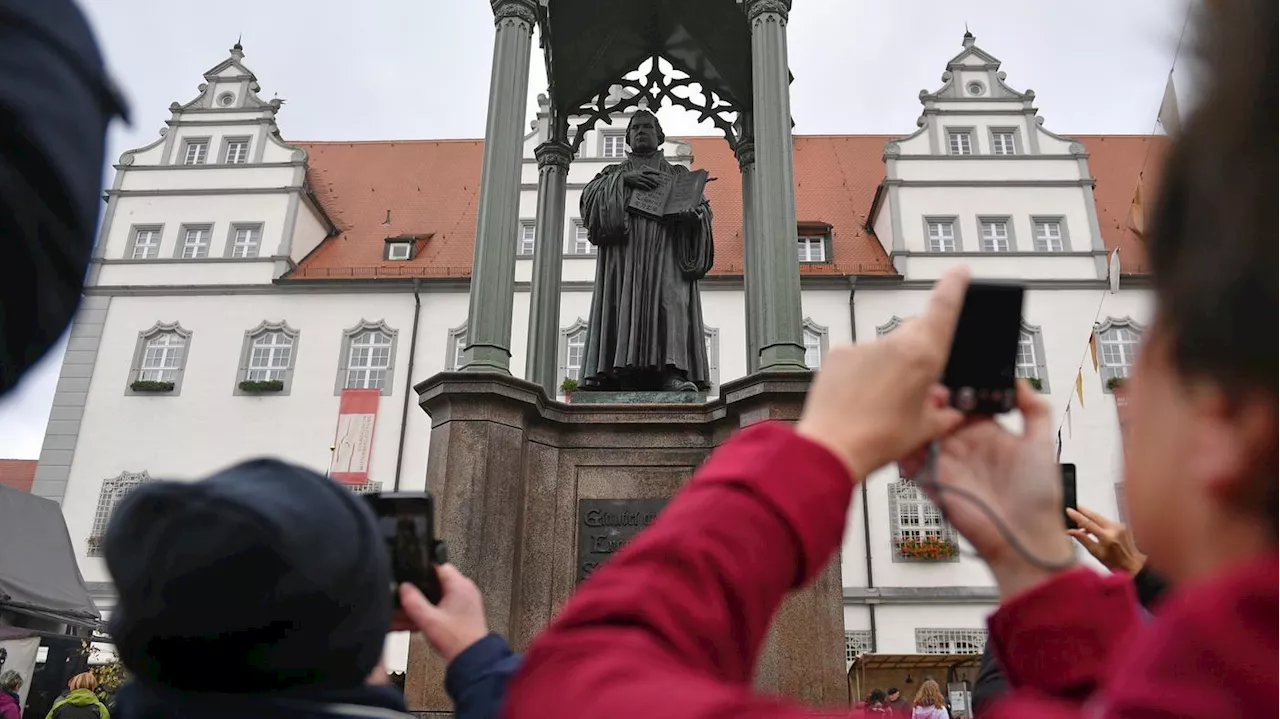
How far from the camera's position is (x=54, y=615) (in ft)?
33.6

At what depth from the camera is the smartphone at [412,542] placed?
1275 millimetres

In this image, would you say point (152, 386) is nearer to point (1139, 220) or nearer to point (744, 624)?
point (1139, 220)

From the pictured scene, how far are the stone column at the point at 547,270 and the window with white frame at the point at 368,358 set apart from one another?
15260 millimetres

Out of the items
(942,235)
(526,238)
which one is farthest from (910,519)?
(526,238)

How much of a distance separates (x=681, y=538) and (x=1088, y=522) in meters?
1.59

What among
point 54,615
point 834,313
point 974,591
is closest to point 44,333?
point 54,615

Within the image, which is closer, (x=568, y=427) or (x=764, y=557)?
(x=764, y=557)

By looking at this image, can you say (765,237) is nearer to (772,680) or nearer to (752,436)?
(772,680)

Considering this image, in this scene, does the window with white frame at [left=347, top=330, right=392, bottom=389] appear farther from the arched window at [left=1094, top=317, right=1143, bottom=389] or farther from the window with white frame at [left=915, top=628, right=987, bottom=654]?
the arched window at [left=1094, top=317, right=1143, bottom=389]

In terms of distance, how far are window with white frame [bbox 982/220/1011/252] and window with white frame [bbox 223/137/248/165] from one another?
62.0 feet

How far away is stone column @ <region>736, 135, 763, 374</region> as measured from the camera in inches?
255

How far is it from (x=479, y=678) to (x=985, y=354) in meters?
0.78

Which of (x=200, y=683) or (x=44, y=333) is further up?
(x=44, y=333)

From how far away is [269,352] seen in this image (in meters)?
22.4
